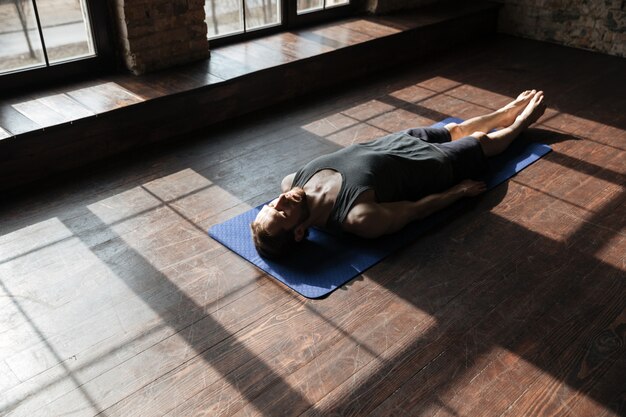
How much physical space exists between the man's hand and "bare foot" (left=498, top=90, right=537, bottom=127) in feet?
2.63

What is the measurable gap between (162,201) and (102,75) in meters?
1.33

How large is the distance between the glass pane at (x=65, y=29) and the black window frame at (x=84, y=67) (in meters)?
0.04

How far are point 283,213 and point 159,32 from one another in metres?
2.04

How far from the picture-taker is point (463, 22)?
19.0 feet

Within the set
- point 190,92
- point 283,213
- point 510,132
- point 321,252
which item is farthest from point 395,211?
point 190,92

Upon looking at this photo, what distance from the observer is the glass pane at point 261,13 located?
469 cm

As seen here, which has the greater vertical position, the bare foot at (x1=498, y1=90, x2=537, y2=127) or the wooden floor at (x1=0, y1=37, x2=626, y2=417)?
the bare foot at (x1=498, y1=90, x2=537, y2=127)

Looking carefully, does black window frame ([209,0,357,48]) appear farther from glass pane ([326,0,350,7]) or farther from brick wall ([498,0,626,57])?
brick wall ([498,0,626,57])

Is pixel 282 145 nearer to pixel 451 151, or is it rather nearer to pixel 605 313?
pixel 451 151

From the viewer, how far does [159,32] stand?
388 cm

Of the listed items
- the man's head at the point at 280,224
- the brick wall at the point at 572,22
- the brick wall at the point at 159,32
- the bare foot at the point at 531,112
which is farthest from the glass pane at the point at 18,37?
the brick wall at the point at 572,22

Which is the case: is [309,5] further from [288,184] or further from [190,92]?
[288,184]

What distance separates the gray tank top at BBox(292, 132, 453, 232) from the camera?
8.81ft

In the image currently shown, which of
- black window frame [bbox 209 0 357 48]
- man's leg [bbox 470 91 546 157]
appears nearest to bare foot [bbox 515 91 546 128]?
man's leg [bbox 470 91 546 157]
